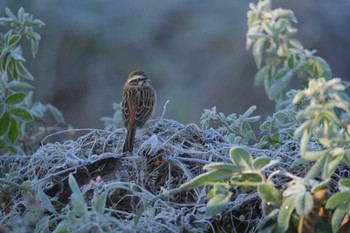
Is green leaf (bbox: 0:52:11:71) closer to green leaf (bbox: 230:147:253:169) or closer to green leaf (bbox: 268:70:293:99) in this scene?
green leaf (bbox: 268:70:293:99)

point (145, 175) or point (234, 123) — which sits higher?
point (234, 123)

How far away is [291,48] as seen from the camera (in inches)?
194

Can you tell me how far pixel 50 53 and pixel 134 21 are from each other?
155cm

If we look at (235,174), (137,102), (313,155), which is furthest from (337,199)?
(137,102)

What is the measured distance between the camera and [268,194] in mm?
3428

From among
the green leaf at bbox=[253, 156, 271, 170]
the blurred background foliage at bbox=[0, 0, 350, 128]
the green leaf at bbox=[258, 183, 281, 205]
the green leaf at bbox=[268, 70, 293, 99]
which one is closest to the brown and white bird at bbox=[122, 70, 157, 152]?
the green leaf at bbox=[268, 70, 293, 99]

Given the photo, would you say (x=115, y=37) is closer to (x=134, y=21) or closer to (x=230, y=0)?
(x=134, y=21)

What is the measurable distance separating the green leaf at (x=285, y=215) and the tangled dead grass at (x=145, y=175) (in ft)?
1.27

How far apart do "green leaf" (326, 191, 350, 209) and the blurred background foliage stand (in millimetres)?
7069

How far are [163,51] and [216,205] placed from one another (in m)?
8.90

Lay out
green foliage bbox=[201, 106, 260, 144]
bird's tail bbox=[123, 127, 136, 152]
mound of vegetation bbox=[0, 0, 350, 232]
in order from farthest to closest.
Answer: green foliage bbox=[201, 106, 260, 144] < bird's tail bbox=[123, 127, 136, 152] < mound of vegetation bbox=[0, 0, 350, 232]

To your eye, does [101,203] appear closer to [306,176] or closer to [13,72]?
[306,176]

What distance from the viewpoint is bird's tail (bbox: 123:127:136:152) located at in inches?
174

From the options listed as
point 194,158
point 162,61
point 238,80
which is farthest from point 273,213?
point 162,61
